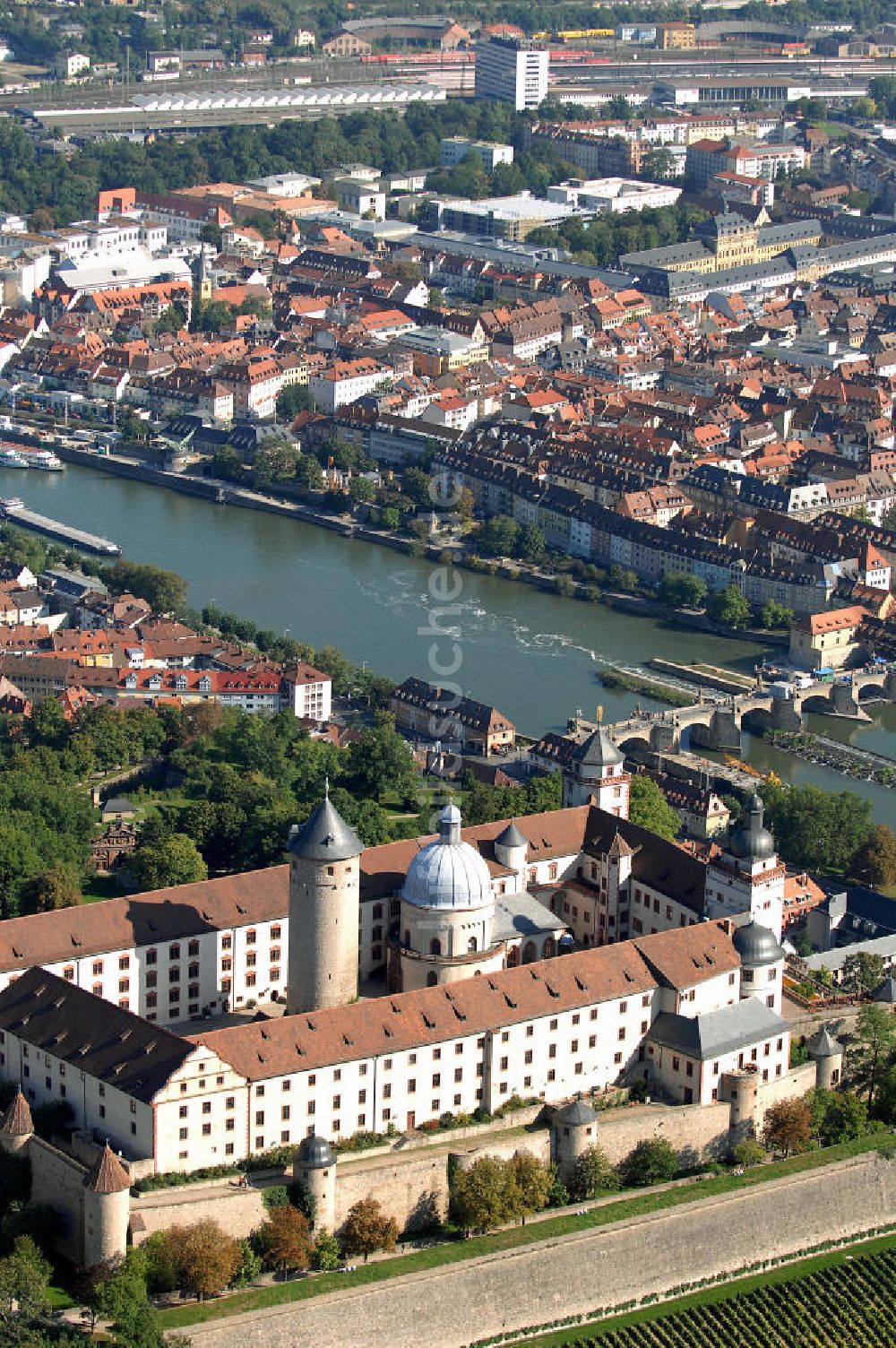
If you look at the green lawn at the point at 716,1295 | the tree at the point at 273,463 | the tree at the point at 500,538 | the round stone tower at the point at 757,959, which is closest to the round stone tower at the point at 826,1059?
the round stone tower at the point at 757,959

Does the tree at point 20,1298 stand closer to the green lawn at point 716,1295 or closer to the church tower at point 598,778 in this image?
the green lawn at point 716,1295

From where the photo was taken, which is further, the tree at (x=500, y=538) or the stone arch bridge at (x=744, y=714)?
the tree at (x=500, y=538)

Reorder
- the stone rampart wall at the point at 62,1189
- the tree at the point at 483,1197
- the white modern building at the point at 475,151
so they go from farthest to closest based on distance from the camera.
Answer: the white modern building at the point at 475,151, the tree at the point at 483,1197, the stone rampart wall at the point at 62,1189

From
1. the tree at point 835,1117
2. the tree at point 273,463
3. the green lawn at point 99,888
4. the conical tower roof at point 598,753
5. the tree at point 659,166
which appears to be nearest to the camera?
the tree at point 835,1117

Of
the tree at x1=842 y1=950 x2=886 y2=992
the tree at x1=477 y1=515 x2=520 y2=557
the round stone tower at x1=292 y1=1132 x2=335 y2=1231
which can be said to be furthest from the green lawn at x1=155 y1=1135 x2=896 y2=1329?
the tree at x1=477 y1=515 x2=520 y2=557

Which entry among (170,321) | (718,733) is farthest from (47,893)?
(170,321)

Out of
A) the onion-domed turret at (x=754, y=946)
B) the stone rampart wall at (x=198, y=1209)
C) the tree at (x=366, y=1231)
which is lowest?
the tree at (x=366, y=1231)

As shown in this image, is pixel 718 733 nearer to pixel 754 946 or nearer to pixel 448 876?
pixel 754 946
